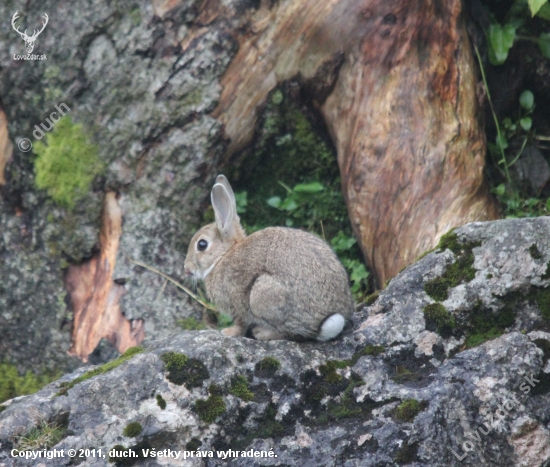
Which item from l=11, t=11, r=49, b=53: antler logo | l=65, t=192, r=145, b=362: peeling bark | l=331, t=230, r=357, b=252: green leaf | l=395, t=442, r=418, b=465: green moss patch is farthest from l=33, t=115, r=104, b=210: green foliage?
l=395, t=442, r=418, b=465: green moss patch

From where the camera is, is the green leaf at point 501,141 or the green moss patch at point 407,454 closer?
the green moss patch at point 407,454

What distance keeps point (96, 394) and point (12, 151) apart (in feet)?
15.4

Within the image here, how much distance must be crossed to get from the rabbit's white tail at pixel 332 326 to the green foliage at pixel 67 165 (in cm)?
401

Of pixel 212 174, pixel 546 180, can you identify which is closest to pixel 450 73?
pixel 546 180

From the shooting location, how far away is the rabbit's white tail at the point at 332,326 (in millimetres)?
6172

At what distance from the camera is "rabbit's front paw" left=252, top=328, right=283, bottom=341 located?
22.2ft

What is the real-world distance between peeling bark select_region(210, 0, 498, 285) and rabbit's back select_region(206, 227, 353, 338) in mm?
1905

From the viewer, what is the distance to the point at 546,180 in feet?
29.1

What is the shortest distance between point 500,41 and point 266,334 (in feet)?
15.5

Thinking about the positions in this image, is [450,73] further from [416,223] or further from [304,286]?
[304,286]

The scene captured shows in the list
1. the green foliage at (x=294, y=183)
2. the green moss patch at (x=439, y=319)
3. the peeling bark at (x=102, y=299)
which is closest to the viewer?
the green moss patch at (x=439, y=319)

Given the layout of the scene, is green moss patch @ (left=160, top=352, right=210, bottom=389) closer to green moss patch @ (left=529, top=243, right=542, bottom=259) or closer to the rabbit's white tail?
the rabbit's white tail

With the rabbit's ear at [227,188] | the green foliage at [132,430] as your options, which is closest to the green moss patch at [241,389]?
the green foliage at [132,430]

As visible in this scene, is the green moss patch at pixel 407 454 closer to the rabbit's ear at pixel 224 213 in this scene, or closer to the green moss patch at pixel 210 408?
the green moss patch at pixel 210 408
